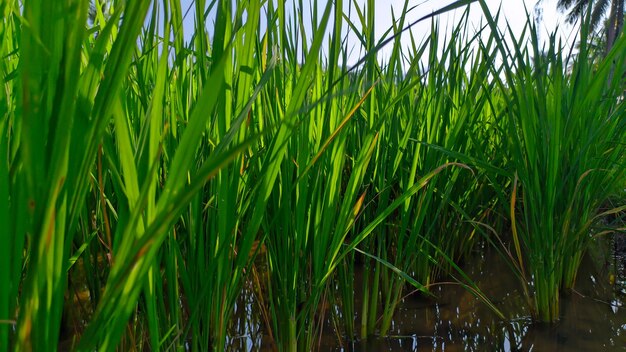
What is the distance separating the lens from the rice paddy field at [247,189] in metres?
0.39

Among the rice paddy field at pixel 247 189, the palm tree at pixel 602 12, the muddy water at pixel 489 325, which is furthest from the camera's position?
the palm tree at pixel 602 12

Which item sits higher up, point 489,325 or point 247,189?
point 247,189

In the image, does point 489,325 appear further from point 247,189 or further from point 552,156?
point 247,189

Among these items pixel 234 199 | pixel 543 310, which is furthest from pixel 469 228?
pixel 234 199

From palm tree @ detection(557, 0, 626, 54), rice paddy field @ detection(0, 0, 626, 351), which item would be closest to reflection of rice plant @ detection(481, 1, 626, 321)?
rice paddy field @ detection(0, 0, 626, 351)

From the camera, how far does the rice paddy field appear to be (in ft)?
1.27

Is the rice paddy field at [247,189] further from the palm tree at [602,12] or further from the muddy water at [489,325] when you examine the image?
the palm tree at [602,12]

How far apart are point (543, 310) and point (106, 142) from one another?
1133 mm

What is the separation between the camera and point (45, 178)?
379 mm

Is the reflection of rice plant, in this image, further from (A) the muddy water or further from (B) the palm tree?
(B) the palm tree

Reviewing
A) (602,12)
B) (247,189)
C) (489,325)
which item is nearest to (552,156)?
(489,325)

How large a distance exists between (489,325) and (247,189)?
78cm

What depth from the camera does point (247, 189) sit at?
35.0 inches

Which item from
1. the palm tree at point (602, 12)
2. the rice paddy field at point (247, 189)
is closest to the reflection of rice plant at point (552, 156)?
the rice paddy field at point (247, 189)
